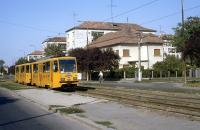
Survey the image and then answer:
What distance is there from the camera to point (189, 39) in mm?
46750

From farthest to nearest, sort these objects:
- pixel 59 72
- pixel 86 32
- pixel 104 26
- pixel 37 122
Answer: pixel 104 26, pixel 86 32, pixel 59 72, pixel 37 122

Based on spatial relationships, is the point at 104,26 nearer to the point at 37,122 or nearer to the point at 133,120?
the point at 37,122

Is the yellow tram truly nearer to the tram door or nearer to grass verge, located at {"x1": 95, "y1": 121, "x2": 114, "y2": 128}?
the tram door

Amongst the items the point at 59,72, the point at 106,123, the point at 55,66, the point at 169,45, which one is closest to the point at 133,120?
the point at 106,123

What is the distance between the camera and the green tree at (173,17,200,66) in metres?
45.0

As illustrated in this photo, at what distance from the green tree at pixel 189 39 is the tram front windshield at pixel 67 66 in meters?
14.1

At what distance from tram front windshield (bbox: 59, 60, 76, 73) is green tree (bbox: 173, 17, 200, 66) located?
46.3 ft

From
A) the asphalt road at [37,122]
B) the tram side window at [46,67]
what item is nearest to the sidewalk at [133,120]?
the asphalt road at [37,122]

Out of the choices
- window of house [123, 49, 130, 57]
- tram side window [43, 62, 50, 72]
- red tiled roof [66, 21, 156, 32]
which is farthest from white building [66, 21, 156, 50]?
tram side window [43, 62, 50, 72]

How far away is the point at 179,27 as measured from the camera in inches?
2173

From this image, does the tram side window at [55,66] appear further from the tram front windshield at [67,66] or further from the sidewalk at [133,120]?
the sidewalk at [133,120]

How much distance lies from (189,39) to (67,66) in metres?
16.1

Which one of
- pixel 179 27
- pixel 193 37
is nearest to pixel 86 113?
pixel 193 37

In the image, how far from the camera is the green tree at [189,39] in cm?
4503
